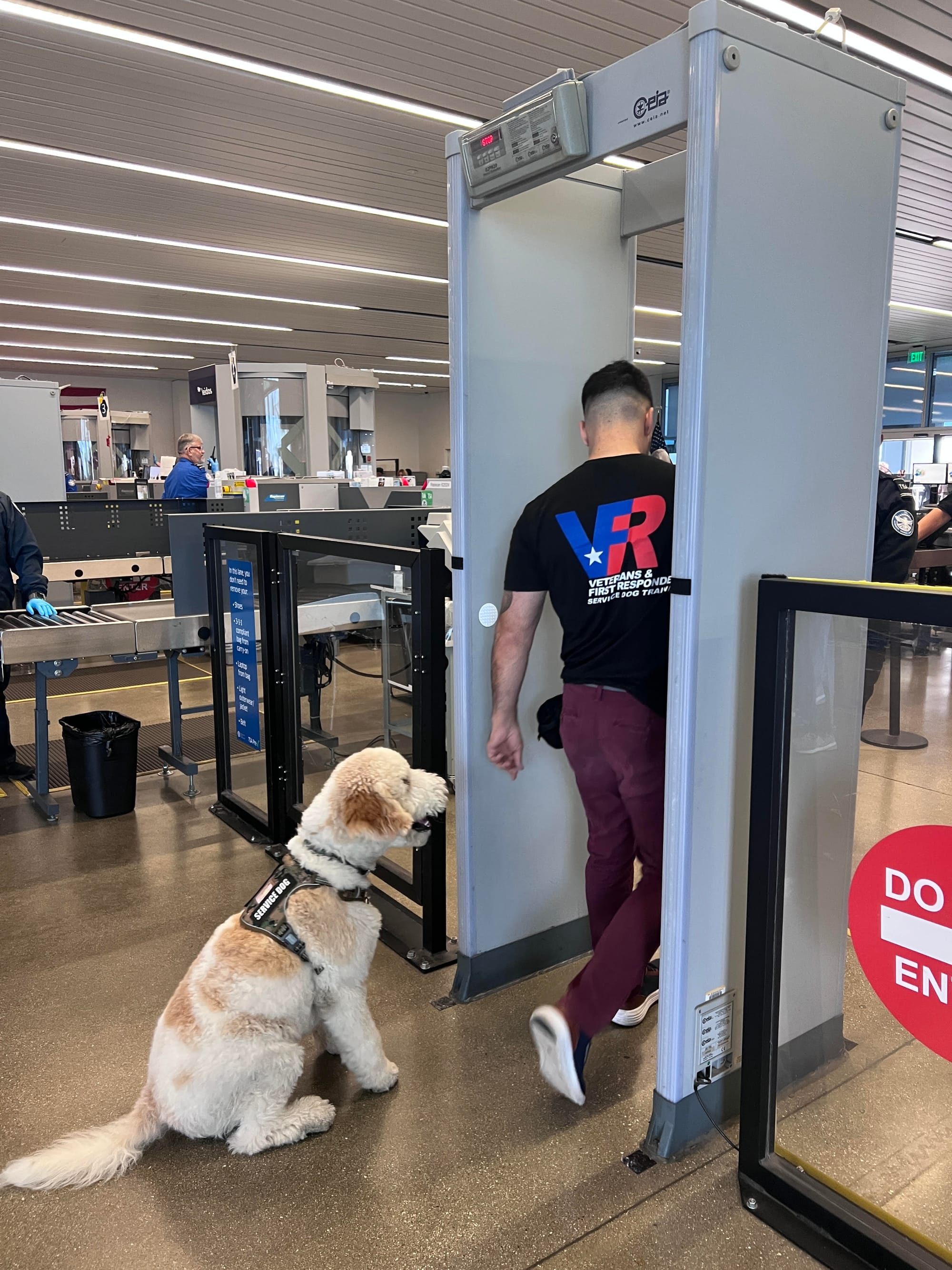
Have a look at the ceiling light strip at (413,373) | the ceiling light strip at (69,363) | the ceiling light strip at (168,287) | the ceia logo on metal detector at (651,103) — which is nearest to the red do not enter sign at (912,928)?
the ceia logo on metal detector at (651,103)

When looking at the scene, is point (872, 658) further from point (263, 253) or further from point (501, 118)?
point (263, 253)

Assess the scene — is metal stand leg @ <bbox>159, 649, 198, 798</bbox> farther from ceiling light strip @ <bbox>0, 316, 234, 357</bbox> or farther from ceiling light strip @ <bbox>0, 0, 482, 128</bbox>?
ceiling light strip @ <bbox>0, 316, 234, 357</bbox>

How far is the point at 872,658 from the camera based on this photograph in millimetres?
1634

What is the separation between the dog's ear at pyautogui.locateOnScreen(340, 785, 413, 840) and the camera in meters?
2.00

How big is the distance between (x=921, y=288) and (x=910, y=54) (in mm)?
7045

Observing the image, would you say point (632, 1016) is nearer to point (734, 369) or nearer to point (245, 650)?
point (734, 369)

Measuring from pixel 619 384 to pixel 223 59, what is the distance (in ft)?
13.8

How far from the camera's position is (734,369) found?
1753mm

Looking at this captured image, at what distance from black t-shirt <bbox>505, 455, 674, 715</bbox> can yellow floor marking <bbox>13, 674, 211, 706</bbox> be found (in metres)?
4.88

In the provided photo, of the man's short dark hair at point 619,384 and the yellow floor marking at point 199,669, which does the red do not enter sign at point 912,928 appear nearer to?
the man's short dark hair at point 619,384

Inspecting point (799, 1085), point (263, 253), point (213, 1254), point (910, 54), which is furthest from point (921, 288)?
point (213, 1254)

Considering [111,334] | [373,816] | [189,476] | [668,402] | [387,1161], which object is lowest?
[387,1161]

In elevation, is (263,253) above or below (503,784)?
above

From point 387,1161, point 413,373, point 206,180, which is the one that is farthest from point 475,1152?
point 413,373
